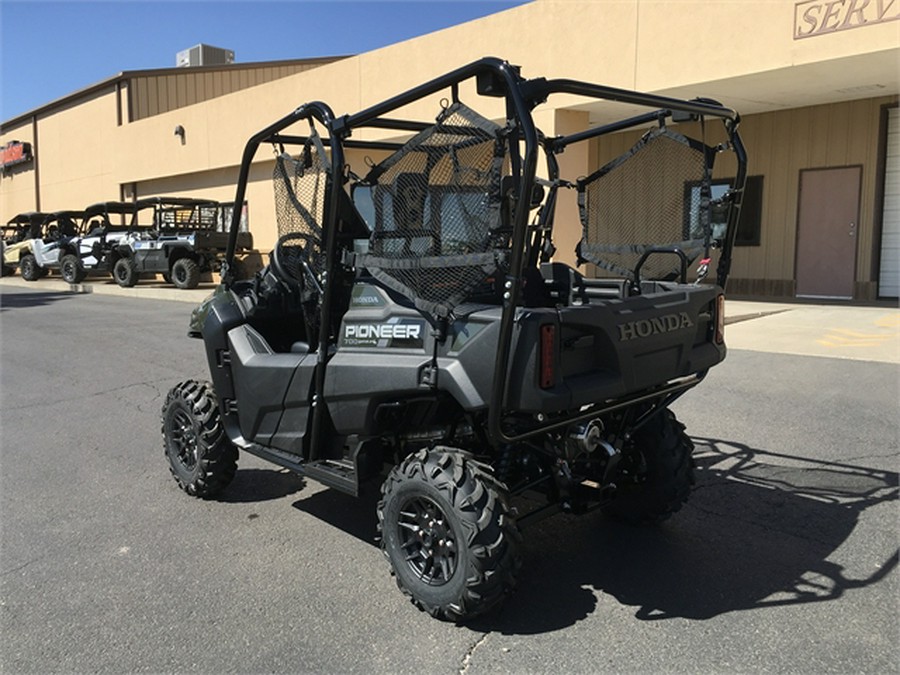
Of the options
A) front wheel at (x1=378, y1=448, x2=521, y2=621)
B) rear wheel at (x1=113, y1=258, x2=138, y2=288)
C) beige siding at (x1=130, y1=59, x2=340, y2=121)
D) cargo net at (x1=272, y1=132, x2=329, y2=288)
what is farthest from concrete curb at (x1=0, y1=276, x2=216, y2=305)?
front wheel at (x1=378, y1=448, x2=521, y2=621)

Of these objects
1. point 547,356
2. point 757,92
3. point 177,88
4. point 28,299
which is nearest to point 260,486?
point 547,356

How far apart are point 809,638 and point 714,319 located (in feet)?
4.78

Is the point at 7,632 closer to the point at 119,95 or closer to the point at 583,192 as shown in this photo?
the point at 583,192

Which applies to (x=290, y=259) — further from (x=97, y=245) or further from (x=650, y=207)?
(x=97, y=245)

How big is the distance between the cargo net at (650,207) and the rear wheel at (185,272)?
598 inches

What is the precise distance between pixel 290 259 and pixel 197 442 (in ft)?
4.09

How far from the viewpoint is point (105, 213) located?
20422mm

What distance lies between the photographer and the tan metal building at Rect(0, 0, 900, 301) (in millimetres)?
10617

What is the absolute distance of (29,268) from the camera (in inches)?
932

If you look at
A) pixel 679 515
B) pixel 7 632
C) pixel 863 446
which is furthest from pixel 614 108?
pixel 7 632

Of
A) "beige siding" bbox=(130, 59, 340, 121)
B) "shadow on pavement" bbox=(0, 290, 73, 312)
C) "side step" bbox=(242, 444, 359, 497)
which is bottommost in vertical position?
"shadow on pavement" bbox=(0, 290, 73, 312)

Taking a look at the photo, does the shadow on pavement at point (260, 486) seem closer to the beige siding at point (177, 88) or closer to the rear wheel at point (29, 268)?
the rear wheel at point (29, 268)

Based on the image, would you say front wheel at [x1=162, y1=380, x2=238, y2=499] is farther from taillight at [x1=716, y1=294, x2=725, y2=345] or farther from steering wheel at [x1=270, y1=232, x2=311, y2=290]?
taillight at [x1=716, y1=294, x2=725, y2=345]

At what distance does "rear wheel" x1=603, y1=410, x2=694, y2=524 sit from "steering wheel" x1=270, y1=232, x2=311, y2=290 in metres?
1.98
